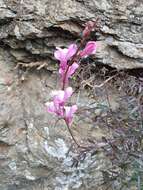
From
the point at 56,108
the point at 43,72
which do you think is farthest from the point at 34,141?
the point at 56,108

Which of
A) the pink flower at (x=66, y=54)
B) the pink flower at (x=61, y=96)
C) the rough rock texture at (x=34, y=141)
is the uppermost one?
the pink flower at (x=66, y=54)

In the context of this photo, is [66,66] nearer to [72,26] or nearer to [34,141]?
[72,26]

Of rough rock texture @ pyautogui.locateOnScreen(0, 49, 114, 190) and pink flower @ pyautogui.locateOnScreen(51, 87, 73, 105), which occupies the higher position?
pink flower @ pyautogui.locateOnScreen(51, 87, 73, 105)

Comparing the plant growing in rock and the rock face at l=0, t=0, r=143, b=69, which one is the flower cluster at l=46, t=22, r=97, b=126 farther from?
the rock face at l=0, t=0, r=143, b=69

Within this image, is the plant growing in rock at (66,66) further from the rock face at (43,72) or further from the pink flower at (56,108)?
the rock face at (43,72)

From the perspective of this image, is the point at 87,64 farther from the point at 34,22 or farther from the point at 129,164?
the point at 129,164

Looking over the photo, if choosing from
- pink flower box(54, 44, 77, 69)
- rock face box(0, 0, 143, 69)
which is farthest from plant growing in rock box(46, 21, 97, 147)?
rock face box(0, 0, 143, 69)

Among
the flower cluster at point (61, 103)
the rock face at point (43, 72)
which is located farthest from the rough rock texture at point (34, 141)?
the flower cluster at point (61, 103)

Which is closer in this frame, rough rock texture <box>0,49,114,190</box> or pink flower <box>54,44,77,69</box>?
pink flower <box>54,44,77,69</box>
